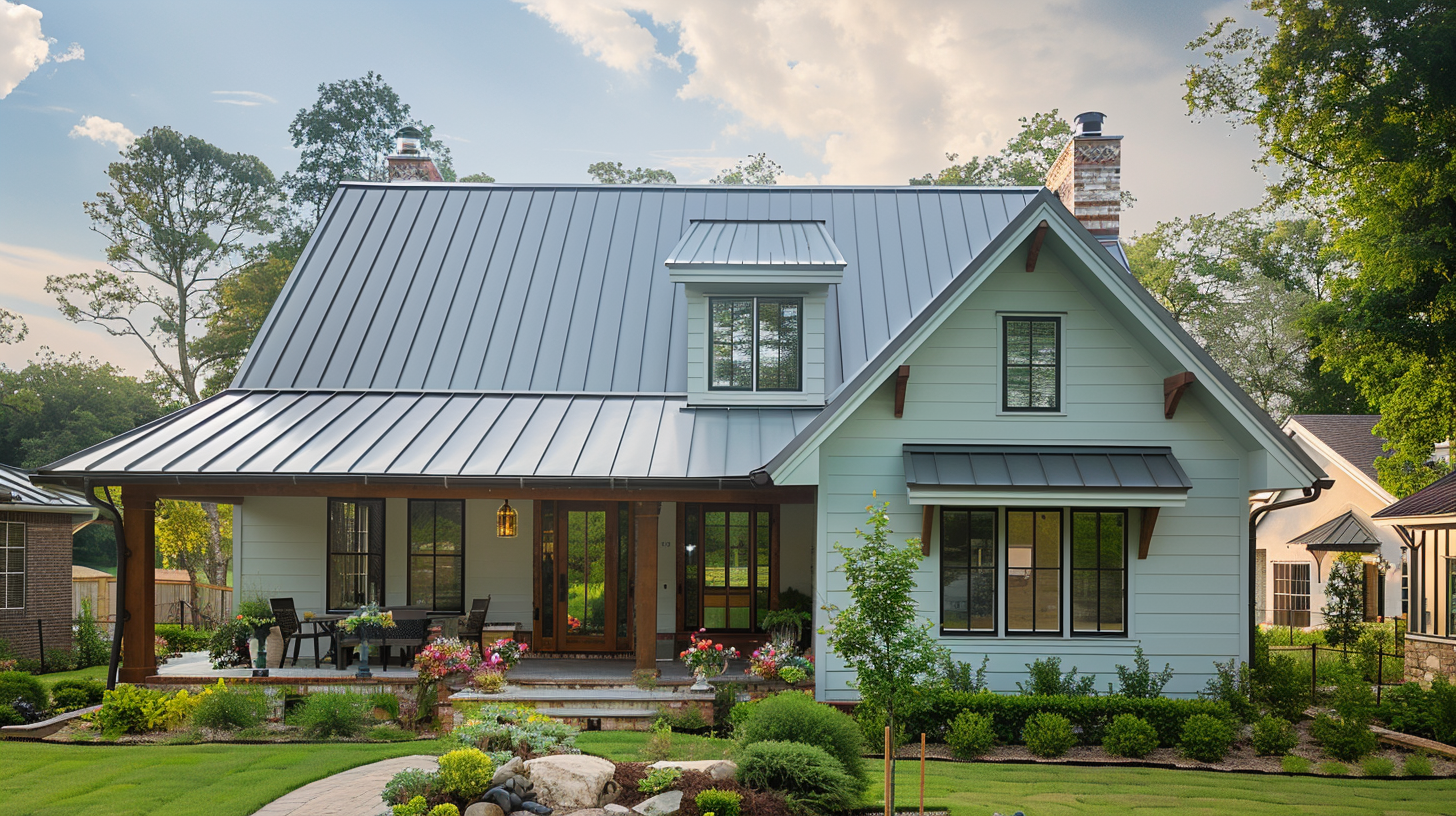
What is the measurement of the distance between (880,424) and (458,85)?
23.1 m

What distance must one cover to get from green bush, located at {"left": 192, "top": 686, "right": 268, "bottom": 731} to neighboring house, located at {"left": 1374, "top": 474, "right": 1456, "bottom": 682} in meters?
16.6

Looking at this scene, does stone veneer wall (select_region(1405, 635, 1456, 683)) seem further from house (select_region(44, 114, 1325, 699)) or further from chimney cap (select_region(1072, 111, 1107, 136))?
chimney cap (select_region(1072, 111, 1107, 136))

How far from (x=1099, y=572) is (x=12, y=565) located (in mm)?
18474

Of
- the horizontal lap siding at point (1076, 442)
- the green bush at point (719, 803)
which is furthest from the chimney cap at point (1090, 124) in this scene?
the green bush at point (719, 803)

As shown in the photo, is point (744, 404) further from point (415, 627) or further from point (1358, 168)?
point (1358, 168)

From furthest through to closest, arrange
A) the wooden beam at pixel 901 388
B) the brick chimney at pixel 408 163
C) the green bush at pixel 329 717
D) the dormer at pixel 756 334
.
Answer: the brick chimney at pixel 408 163, the dormer at pixel 756 334, the wooden beam at pixel 901 388, the green bush at pixel 329 717

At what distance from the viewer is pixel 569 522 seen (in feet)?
42.4

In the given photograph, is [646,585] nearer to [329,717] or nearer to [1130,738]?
[329,717]

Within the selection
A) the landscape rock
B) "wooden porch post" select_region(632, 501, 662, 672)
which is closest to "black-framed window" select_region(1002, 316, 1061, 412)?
"wooden porch post" select_region(632, 501, 662, 672)

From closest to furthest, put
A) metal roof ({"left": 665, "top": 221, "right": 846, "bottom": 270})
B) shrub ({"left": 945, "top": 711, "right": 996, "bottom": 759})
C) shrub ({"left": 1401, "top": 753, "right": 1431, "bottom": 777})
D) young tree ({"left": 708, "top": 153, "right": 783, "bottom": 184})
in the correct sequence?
shrub ({"left": 1401, "top": 753, "right": 1431, "bottom": 777}) < shrub ({"left": 945, "top": 711, "right": 996, "bottom": 759}) < metal roof ({"left": 665, "top": 221, "right": 846, "bottom": 270}) < young tree ({"left": 708, "top": 153, "right": 783, "bottom": 184})

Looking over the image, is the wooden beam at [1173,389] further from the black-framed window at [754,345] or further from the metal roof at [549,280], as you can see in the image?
the black-framed window at [754,345]

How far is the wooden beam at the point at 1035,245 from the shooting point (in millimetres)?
9702

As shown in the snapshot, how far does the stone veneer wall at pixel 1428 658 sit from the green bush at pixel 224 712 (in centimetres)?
1647

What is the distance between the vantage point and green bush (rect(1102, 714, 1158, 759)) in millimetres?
8938
